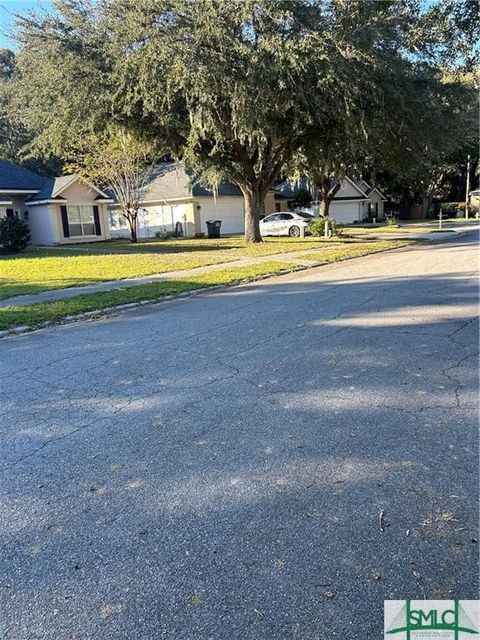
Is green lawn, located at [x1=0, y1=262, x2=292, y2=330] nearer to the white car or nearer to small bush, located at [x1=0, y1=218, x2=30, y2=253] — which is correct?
Result: small bush, located at [x1=0, y1=218, x2=30, y2=253]

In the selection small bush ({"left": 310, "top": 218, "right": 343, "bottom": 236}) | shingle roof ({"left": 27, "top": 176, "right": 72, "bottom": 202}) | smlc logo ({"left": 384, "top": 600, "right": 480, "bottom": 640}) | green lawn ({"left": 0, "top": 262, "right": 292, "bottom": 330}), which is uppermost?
shingle roof ({"left": 27, "top": 176, "right": 72, "bottom": 202})

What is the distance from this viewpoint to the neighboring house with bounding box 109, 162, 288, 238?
34.6m

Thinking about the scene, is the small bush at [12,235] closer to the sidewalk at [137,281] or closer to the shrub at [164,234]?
the shrub at [164,234]

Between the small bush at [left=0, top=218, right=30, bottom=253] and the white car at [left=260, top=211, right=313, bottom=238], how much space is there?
48.8ft

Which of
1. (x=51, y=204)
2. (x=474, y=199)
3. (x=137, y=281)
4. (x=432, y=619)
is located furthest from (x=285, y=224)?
(x=474, y=199)

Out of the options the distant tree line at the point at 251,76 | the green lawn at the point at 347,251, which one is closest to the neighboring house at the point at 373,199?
the distant tree line at the point at 251,76

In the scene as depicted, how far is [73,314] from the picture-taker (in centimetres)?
895

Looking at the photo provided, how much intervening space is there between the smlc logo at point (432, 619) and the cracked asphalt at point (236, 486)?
46 millimetres

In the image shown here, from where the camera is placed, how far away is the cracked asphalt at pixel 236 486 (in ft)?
7.53

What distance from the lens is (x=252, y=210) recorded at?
83.9 feet

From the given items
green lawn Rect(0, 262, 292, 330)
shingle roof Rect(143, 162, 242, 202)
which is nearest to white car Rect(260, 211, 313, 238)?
shingle roof Rect(143, 162, 242, 202)

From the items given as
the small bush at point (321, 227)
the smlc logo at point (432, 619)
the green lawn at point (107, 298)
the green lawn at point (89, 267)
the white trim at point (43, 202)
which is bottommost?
the smlc logo at point (432, 619)

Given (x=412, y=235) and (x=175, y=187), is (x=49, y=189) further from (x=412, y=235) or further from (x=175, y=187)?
(x=412, y=235)

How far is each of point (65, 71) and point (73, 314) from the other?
14552mm
